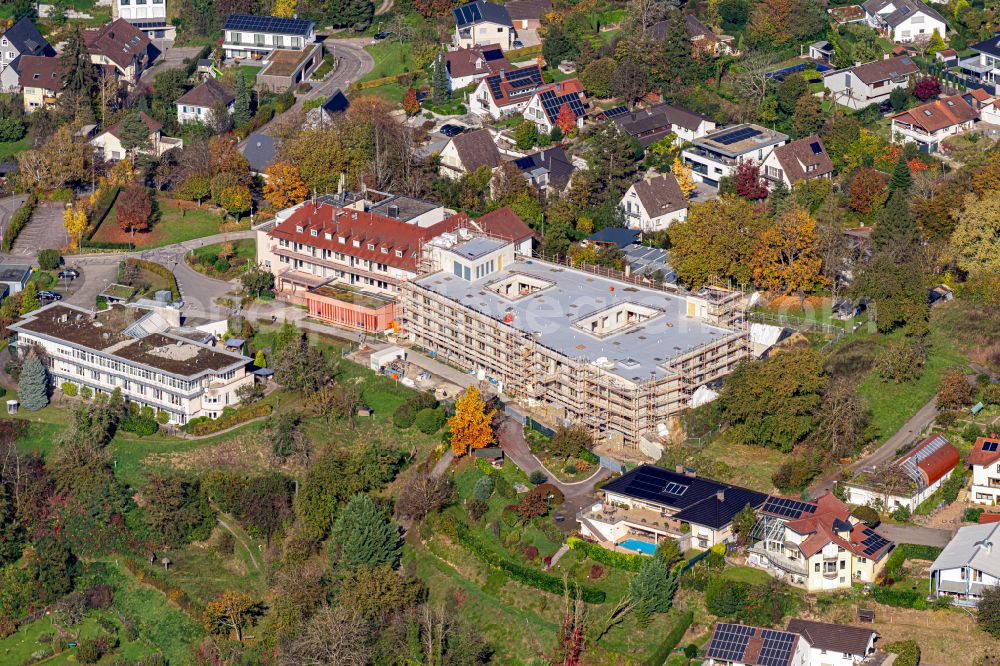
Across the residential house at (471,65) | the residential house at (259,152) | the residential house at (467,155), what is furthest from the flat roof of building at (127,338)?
the residential house at (471,65)

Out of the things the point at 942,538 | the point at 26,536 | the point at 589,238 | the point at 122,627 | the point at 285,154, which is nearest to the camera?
the point at 942,538

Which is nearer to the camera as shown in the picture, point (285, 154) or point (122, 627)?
point (122, 627)

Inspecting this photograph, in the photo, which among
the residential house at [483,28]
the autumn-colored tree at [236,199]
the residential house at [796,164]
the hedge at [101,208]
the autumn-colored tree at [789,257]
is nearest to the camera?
the autumn-colored tree at [789,257]

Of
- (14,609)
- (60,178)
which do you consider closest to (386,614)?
(14,609)

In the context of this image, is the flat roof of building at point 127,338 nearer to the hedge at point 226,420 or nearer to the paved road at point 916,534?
the hedge at point 226,420

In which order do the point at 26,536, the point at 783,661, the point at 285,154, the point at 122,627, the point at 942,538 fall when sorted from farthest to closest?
the point at 285,154, the point at 26,536, the point at 122,627, the point at 942,538, the point at 783,661

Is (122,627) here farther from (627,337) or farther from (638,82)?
(638,82)

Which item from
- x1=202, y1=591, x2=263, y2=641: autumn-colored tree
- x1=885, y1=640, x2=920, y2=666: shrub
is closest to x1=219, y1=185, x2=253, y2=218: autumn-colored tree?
x1=202, y1=591, x2=263, y2=641: autumn-colored tree

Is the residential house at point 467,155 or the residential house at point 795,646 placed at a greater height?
the residential house at point 467,155
